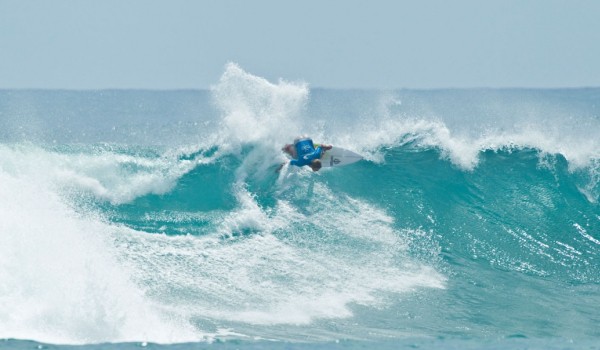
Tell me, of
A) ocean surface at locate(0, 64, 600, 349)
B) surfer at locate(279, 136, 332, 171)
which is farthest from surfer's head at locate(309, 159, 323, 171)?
ocean surface at locate(0, 64, 600, 349)

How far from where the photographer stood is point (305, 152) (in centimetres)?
1744

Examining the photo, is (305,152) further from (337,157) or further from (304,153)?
(337,157)

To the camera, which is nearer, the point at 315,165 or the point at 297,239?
the point at 297,239

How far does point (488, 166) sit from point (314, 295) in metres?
7.03

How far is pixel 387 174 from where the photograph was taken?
18391mm

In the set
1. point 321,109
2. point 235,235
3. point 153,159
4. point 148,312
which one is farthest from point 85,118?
point 148,312

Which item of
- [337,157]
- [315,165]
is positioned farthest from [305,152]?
[337,157]

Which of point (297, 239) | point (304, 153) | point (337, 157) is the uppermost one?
point (337, 157)

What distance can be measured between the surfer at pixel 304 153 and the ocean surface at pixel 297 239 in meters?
0.24

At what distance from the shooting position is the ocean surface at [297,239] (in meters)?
11.4

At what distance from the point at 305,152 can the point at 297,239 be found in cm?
249

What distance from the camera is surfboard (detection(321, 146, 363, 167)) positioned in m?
17.9

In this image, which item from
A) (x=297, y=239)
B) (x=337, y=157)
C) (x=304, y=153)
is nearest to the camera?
(x=297, y=239)

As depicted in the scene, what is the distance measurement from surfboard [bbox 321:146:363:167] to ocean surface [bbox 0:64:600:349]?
17cm
